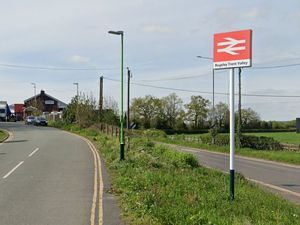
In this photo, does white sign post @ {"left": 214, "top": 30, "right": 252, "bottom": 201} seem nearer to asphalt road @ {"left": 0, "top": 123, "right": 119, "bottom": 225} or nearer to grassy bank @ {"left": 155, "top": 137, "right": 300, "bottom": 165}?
asphalt road @ {"left": 0, "top": 123, "right": 119, "bottom": 225}

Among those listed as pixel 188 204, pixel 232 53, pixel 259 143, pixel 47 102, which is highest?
pixel 47 102

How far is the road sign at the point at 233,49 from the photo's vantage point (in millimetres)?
10570

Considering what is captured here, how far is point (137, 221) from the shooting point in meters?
9.26


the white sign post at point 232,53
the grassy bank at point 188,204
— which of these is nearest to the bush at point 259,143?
the grassy bank at point 188,204

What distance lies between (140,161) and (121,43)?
6249 millimetres

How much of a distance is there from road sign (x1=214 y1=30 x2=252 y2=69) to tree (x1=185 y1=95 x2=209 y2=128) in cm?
9081

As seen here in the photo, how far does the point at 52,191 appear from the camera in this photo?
14.1 metres

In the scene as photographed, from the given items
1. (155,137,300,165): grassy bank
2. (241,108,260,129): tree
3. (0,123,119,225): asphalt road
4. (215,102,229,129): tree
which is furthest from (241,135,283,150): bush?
(241,108,260,129): tree

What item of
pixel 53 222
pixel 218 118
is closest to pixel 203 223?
pixel 53 222

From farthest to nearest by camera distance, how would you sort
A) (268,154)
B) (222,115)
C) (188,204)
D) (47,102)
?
(47,102) < (222,115) < (268,154) < (188,204)

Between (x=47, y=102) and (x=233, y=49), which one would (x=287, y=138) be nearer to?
(x=233, y=49)

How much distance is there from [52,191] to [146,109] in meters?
87.1

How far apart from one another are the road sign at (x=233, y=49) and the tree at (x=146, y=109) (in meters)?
86.4

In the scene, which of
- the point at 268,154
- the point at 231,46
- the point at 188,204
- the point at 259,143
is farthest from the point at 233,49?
the point at 259,143
